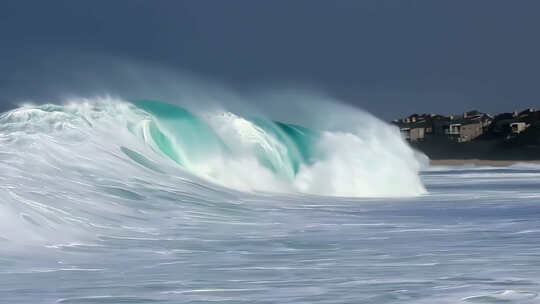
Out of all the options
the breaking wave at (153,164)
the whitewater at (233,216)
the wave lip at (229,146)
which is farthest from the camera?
the wave lip at (229,146)

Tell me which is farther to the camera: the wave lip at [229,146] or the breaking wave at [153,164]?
the wave lip at [229,146]

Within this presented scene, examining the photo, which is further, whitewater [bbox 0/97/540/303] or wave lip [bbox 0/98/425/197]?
wave lip [bbox 0/98/425/197]

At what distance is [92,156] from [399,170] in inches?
241

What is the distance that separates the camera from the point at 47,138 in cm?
1325

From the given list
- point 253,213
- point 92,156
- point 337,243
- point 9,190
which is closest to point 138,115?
point 92,156

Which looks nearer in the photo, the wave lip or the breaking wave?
the breaking wave

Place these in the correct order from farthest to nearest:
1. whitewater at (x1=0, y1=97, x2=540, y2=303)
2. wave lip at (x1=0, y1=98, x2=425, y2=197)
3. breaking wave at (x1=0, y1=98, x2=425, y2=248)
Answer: wave lip at (x1=0, y1=98, x2=425, y2=197)
breaking wave at (x1=0, y1=98, x2=425, y2=248)
whitewater at (x1=0, y1=97, x2=540, y2=303)

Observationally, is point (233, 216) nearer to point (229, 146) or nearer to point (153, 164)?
point (153, 164)

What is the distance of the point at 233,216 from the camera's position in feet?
34.6

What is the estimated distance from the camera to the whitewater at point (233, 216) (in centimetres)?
567

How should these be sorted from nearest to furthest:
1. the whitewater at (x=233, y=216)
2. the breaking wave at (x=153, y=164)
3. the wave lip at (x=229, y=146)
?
the whitewater at (x=233, y=216) → the breaking wave at (x=153, y=164) → the wave lip at (x=229, y=146)

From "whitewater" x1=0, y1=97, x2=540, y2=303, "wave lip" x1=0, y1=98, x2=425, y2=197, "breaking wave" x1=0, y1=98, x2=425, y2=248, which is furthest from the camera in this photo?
"wave lip" x1=0, y1=98, x2=425, y2=197

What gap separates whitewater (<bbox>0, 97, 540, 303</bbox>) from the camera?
223 inches

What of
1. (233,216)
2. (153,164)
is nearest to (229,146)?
(153,164)
